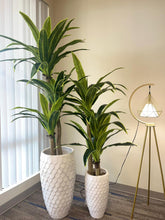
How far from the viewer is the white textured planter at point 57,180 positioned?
148 cm

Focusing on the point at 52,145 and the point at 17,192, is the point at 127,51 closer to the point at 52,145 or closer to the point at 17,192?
→ the point at 52,145

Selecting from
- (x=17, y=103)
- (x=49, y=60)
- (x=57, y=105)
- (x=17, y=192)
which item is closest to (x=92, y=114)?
(x=57, y=105)

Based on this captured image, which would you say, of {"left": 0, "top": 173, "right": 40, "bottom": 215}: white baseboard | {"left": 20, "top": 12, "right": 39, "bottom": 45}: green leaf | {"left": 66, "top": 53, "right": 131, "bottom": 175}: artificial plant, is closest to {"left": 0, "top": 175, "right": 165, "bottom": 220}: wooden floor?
{"left": 0, "top": 173, "right": 40, "bottom": 215}: white baseboard

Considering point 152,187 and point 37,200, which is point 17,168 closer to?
point 37,200

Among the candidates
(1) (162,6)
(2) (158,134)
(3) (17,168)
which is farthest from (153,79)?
(3) (17,168)

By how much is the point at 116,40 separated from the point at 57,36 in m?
0.82

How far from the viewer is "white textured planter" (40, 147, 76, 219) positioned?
1477 millimetres

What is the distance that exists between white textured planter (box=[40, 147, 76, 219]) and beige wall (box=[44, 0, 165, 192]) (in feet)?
2.41

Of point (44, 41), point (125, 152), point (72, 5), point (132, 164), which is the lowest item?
point (132, 164)

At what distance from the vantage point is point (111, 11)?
197cm

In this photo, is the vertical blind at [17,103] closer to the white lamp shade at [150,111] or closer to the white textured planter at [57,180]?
the white textured planter at [57,180]

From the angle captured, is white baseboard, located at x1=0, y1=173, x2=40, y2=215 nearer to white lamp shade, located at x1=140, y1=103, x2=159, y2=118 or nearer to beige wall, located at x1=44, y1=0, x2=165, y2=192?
beige wall, located at x1=44, y1=0, x2=165, y2=192

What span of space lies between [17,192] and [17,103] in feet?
3.06

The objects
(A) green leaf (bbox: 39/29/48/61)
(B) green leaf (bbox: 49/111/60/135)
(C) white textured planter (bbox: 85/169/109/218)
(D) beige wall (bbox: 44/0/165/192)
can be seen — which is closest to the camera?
(A) green leaf (bbox: 39/29/48/61)
